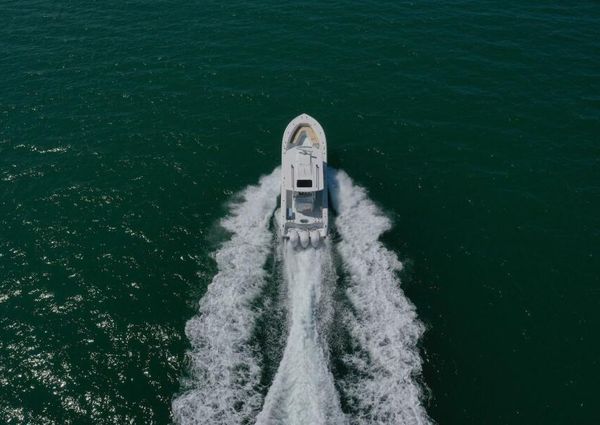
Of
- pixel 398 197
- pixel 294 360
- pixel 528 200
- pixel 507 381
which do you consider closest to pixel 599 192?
pixel 528 200

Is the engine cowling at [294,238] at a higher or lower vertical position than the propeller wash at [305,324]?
higher

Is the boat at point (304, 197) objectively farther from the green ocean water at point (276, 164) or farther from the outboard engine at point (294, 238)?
the green ocean water at point (276, 164)

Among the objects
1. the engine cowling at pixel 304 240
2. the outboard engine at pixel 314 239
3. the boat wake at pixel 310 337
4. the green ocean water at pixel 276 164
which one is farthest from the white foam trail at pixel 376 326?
the engine cowling at pixel 304 240

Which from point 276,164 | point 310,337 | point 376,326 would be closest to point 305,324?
point 310,337

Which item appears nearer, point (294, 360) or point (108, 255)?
point (294, 360)

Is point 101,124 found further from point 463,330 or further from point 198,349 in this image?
point 463,330
